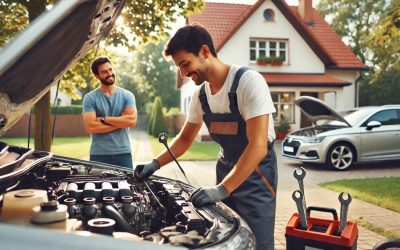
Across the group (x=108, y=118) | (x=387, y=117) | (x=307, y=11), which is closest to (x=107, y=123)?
(x=108, y=118)

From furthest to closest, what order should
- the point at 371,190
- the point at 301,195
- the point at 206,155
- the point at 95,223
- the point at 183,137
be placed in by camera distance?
the point at 206,155 → the point at 371,190 → the point at 183,137 → the point at 301,195 → the point at 95,223

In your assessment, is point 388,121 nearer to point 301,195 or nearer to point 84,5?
point 301,195

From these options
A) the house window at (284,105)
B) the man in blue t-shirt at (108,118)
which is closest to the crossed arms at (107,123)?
the man in blue t-shirt at (108,118)

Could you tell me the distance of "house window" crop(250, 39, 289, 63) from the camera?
63.1 feet

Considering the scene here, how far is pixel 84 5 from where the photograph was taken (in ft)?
4.37

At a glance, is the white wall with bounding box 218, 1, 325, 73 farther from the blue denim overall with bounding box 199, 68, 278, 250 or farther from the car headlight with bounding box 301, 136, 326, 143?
the blue denim overall with bounding box 199, 68, 278, 250

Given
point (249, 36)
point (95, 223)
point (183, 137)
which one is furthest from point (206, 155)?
point (95, 223)

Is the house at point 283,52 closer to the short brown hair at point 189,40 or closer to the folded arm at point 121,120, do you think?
the folded arm at point 121,120

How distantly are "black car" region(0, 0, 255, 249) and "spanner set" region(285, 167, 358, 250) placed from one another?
0.56 m

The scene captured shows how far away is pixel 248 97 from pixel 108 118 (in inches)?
80.0

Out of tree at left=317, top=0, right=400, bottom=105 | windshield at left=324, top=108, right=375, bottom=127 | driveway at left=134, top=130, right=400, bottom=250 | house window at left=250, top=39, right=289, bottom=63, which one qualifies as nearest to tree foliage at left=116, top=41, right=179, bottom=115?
tree at left=317, top=0, right=400, bottom=105

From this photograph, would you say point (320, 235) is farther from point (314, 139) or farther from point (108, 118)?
point (314, 139)

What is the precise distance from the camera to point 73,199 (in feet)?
5.97

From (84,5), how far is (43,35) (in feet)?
0.62
